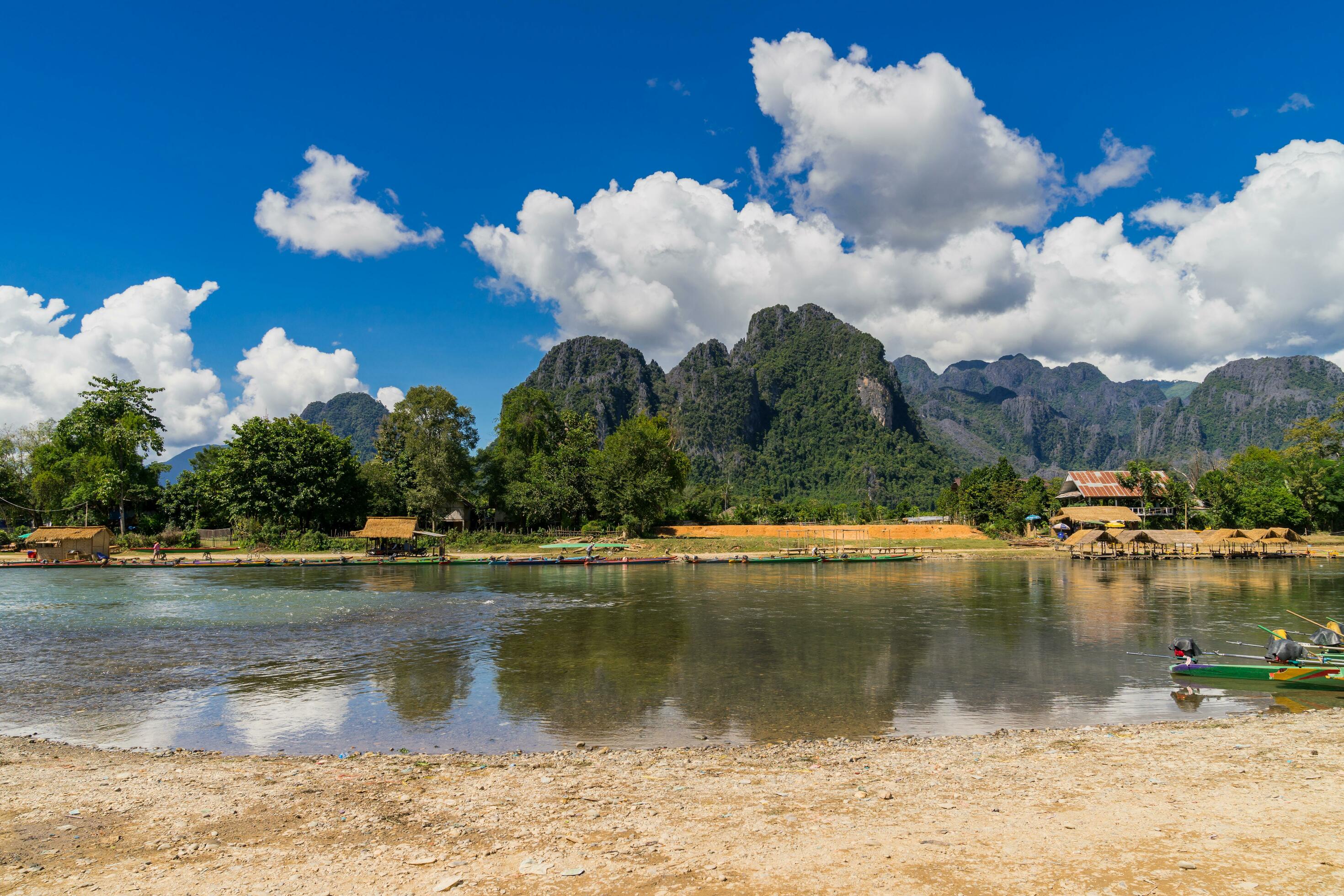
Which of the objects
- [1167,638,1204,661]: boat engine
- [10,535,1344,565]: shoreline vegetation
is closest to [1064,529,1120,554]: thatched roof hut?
[10,535,1344,565]: shoreline vegetation

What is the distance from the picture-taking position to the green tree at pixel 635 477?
64.9 metres

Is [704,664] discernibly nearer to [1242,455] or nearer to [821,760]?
[821,760]

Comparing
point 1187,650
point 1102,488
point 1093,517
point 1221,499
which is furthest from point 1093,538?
point 1187,650

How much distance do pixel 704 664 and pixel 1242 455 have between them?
9598cm

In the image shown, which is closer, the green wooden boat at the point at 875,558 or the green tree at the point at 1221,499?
the green wooden boat at the point at 875,558

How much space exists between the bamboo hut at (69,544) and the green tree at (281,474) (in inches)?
314

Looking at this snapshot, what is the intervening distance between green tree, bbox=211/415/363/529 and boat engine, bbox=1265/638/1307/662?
5599 centimetres

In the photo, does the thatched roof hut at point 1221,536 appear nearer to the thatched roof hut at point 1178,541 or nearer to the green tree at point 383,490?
the thatched roof hut at point 1178,541

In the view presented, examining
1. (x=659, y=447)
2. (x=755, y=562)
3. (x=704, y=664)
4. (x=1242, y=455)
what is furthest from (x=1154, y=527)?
(x=704, y=664)

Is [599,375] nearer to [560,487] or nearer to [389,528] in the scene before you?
[560,487]

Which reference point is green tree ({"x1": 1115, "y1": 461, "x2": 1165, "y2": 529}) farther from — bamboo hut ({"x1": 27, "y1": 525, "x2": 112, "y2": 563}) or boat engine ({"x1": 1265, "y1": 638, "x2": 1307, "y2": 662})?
bamboo hut ({"x1": 27, "y1": 525, "x2": 112, "y2": 563})

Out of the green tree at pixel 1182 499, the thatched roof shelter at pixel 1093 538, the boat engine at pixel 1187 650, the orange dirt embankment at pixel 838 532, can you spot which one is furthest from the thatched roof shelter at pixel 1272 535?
the boat engine at pixel 1187 650

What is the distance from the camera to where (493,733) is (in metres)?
11.9

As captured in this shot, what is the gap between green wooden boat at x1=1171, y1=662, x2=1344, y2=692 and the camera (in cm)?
1417
